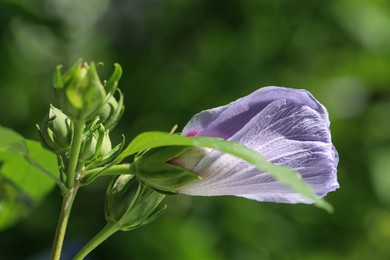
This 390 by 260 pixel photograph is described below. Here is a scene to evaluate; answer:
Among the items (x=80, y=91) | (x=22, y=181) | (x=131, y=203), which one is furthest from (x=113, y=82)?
(x=22, y=181)

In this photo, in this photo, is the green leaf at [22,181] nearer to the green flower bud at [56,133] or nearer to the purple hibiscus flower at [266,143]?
the green flower bud at [56,133]

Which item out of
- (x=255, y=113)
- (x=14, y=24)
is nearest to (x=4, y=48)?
(x=14, y=24)

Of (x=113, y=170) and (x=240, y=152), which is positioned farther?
(x=113, y=170)

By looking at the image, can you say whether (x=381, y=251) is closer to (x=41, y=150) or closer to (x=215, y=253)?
(x=215, y=253)

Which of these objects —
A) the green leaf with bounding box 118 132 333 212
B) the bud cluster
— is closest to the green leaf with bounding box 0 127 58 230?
the bud cluster

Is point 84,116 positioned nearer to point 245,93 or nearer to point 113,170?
point 113,170

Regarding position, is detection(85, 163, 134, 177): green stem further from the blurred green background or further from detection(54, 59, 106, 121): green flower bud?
the blurred green background
